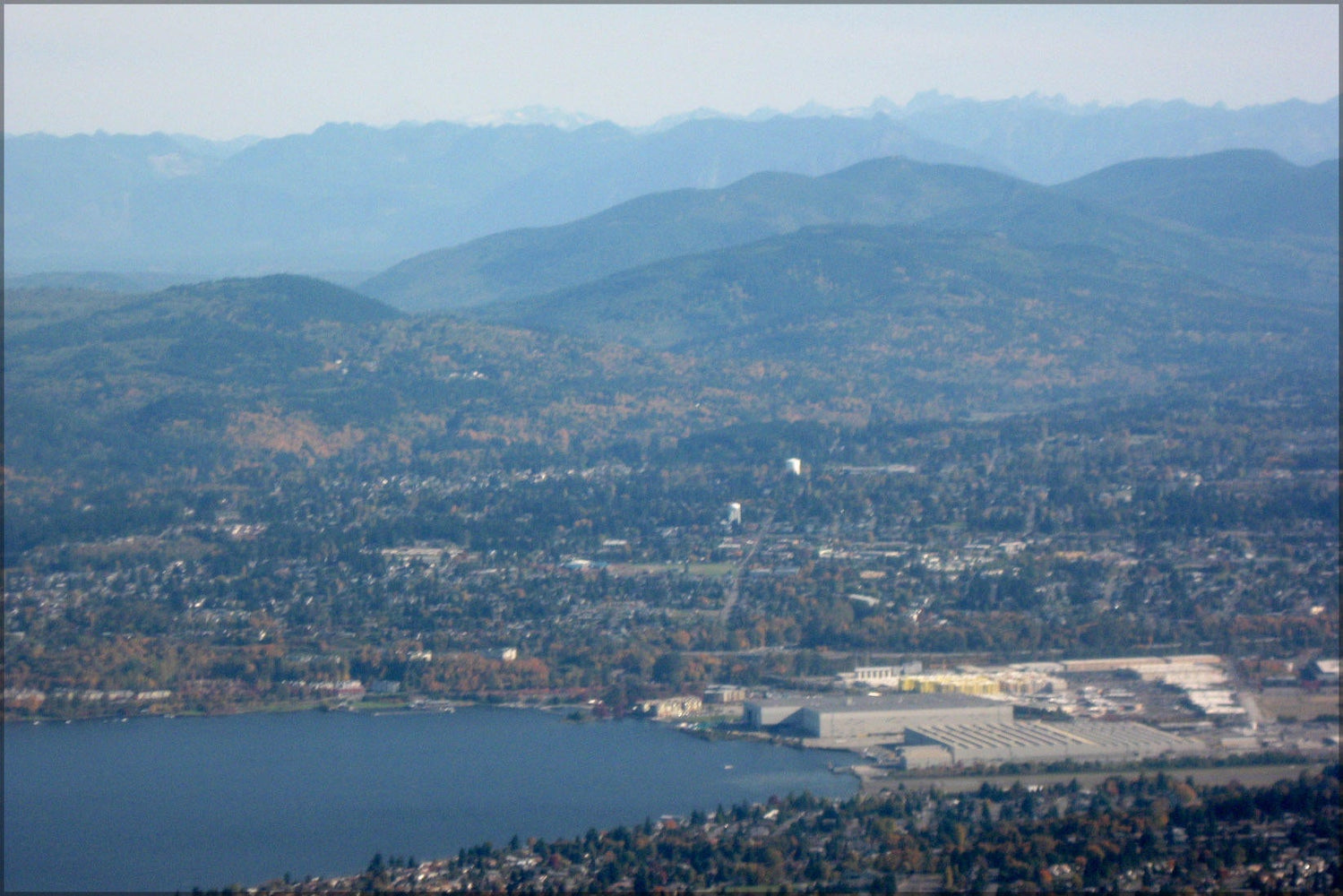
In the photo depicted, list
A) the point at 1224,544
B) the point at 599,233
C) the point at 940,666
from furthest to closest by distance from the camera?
the point at 599,233 → the point at 1224,544 → the point at 940,666

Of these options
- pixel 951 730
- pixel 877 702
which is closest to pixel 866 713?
pixel 877 702

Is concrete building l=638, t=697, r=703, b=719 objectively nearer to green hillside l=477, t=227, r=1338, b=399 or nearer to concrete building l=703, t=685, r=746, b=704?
concrete building l=703, t=685, r=746, b=704

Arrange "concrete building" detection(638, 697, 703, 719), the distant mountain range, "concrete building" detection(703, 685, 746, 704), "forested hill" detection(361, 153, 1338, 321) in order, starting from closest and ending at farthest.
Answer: "concrete building" detection(638, 697, 703, 719)
"concrete building" detection(703, 685, 746, 704)
"forested hill" detection(361, 153, 1338, 321)
the distant mountain range

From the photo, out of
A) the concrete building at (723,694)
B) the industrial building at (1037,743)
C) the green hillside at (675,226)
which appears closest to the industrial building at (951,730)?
the industrial building at (1037,743)

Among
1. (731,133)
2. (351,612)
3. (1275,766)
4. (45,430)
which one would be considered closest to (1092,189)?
(731,133)

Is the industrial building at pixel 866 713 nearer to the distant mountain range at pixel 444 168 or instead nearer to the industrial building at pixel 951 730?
the industrial building at pixel 951 730

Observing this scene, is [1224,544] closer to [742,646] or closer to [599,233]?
[742,646]

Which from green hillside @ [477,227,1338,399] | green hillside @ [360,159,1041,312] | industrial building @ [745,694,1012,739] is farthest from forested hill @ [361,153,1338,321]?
industrial building @ [745,694,1012,739]
